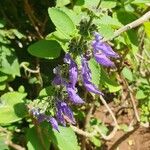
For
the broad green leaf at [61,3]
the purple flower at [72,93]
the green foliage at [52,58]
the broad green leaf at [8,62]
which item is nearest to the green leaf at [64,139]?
the green foliage at [52,58]

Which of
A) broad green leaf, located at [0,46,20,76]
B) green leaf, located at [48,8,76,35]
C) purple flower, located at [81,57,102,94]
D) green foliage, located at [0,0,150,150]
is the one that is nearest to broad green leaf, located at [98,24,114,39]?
green foliage, located at [0,0,150,150]

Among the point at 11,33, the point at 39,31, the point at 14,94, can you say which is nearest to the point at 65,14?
the point at 14,94

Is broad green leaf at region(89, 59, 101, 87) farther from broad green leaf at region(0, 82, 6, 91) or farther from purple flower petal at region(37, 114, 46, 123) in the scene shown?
broad green leaf at region(0, 82, 6, 91)

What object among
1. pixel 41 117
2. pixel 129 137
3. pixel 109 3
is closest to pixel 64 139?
pixel 41 117

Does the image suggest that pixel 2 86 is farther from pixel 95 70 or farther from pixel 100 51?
pixel 100 51

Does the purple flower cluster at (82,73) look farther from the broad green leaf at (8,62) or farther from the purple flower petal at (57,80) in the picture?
the broad green leaf at (8,62)

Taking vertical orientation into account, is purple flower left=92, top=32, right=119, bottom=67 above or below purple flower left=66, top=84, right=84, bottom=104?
above
